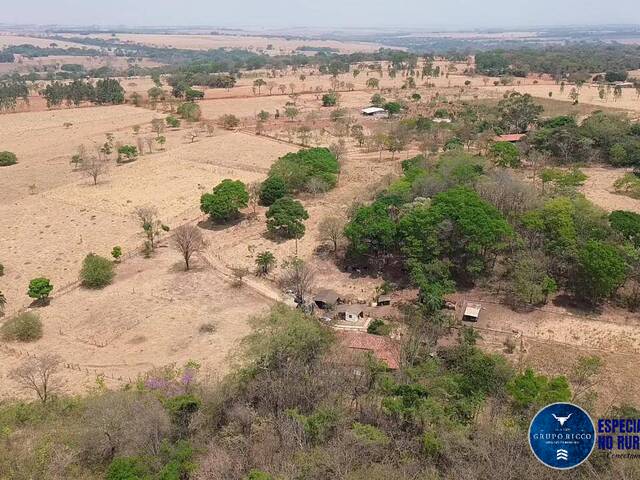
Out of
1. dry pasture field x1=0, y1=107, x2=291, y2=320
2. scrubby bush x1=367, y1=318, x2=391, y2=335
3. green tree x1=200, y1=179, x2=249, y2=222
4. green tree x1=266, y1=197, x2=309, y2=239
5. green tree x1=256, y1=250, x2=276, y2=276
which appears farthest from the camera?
green tree x1=200, y1=179, x2=249, y2=222

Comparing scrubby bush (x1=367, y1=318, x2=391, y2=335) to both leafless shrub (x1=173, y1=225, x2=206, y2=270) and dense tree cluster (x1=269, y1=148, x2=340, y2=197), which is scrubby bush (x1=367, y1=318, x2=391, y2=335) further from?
dense tree cluster (x1=269, y1=148, x2=340, y2=197)

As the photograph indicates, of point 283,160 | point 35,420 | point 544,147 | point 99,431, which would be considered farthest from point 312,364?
point 544,147

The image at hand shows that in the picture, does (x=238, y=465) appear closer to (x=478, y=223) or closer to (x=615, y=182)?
(x=478, y=223)

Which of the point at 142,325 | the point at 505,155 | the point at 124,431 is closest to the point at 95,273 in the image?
the point at 142,325

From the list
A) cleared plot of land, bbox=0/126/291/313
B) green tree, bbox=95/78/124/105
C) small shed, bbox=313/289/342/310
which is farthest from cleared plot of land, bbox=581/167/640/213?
green tree, bbox=95/78/124/105

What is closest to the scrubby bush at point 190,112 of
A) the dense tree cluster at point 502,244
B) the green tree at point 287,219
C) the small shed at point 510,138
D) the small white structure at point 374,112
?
the small white structure at point 374,112
